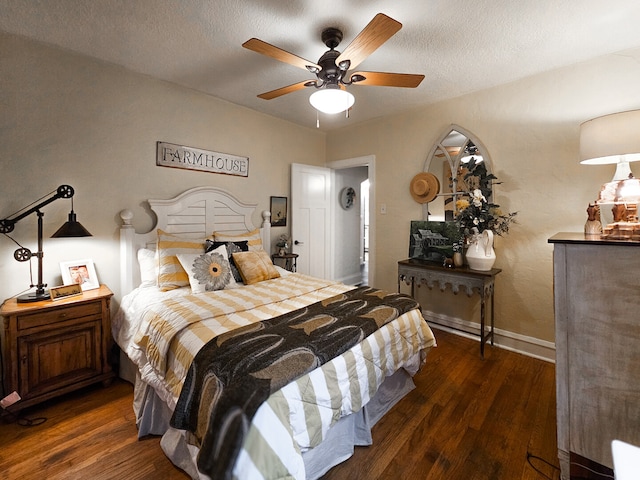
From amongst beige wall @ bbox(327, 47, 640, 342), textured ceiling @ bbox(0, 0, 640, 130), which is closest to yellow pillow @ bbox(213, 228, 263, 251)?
textured ceiling @ bbox(0, 0, 640, 130)

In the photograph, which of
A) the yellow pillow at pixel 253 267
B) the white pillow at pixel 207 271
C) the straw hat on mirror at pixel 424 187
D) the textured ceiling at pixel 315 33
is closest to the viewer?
the textured ceiling at pixel 315 33

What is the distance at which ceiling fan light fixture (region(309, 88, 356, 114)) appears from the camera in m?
1.84

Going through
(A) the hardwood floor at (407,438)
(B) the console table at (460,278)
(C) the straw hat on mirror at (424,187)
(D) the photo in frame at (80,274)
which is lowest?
(A) the hardwood floor at (407,438)

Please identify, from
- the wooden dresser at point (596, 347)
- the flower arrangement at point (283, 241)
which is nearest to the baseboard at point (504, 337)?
the wooden dresser at point (596, 347)

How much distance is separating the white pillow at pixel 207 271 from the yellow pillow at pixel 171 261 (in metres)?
0.06

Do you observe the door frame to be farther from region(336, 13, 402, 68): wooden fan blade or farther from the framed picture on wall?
region(336, 13, 402, 68): wooden fan blade

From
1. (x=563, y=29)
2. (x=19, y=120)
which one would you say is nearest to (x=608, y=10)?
(x=563, y=29)

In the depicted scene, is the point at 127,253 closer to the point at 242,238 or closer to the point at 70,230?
the point at 70,230

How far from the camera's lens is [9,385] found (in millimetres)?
1771

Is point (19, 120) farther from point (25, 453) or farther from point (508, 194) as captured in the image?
point (508, 194)

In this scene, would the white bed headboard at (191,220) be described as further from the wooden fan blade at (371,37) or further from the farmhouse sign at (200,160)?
the wooden fan blade at (371,37)

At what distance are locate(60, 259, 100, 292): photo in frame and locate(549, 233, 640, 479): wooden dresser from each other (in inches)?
123

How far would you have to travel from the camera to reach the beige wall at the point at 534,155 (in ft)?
7.58

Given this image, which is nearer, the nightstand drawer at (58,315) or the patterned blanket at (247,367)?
the patterned blanket at (247,367)
